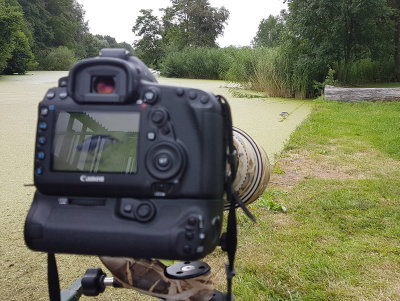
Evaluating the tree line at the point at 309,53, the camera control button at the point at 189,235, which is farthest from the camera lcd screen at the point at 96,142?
the tree line at the point at 309,53

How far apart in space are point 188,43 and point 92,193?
93.3ft

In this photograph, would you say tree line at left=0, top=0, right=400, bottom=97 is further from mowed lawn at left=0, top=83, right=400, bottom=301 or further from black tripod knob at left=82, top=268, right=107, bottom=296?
black tripod knob at left=82, top=268, right=107, bottom=296

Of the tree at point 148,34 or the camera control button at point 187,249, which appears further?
the tree at point 148,34

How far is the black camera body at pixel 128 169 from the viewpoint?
22.8 inches

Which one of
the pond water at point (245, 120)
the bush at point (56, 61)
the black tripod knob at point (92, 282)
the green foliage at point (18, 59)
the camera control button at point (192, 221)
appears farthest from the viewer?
the bush at point (56, 61)

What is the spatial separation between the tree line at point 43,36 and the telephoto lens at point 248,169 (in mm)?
15347

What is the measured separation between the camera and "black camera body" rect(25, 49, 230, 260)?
0.58 metres

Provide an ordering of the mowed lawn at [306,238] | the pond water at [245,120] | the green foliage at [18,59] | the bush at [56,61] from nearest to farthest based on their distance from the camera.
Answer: the mowed lawn at [306,238], the pond water at [245,120], the green foliage at [18,59], the bush at [56,61]

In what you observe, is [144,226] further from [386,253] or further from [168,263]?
[386,253]

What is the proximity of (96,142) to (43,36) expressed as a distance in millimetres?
29787

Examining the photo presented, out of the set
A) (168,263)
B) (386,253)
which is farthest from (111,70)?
(386,253)

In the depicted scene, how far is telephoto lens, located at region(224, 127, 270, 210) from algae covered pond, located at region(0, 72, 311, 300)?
86 cm

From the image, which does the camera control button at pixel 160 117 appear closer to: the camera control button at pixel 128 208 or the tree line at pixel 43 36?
the camera control button at pixel 128 208

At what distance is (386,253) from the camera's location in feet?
5.51
